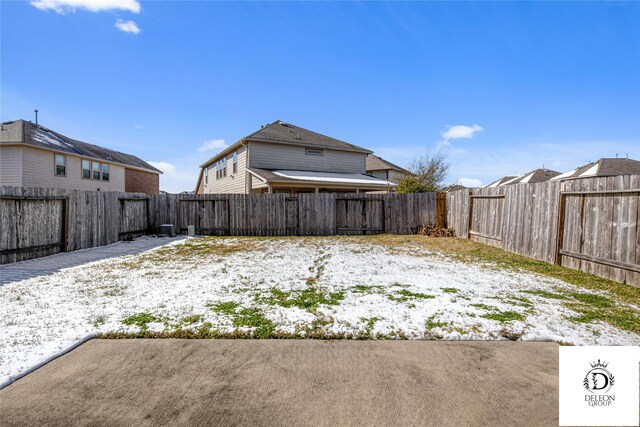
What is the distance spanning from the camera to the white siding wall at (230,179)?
1932cm

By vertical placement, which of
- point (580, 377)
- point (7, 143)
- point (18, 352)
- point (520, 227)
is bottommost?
point (18, 352)

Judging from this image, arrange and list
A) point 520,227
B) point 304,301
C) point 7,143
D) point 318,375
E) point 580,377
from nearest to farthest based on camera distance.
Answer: point 580,377
point 318,375
point 304,301
point 520,227
point 7,143

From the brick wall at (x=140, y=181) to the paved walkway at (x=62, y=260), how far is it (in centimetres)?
1894

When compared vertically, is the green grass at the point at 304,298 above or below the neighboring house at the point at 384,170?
below

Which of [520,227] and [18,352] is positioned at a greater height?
[520,227]

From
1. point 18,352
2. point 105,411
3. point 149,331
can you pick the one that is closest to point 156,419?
point 105,411

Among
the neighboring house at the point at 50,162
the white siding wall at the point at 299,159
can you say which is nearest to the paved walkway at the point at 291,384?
the white siding wall at the point at 299,159

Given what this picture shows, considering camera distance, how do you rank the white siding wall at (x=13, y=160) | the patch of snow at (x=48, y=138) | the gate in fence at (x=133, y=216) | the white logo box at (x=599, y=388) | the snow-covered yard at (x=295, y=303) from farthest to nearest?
the patch of snow at (x=48, y=138)
the white siding wall at (x=13, y=160)
the gate in fence at (x=133, y=216)
the snow-covered yard at (x=295, y=303)
the white logo box at (x=599, y=388)

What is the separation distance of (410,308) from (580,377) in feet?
6.78

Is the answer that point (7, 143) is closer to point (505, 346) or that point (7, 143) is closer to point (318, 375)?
point (318, 375)

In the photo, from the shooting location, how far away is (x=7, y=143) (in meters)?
16.7

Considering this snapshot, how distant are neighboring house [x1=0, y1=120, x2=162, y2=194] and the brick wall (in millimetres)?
1158

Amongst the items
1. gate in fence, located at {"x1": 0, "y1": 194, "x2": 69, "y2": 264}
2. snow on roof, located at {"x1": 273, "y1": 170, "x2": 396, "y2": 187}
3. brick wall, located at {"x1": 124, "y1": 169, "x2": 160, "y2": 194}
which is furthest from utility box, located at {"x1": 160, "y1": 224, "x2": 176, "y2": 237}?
brick wall, located at {"x1": 124, "y1": 169, "x2": 160, "y2": 194}

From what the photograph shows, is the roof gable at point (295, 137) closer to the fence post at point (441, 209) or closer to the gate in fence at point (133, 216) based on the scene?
the gate in fence at point (133, 216)
